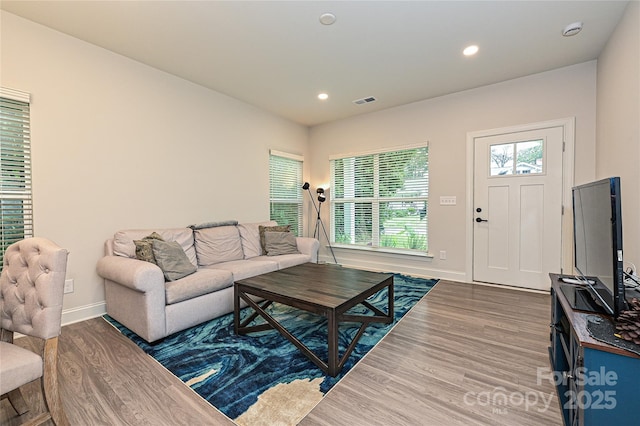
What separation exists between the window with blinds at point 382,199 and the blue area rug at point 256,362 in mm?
1910

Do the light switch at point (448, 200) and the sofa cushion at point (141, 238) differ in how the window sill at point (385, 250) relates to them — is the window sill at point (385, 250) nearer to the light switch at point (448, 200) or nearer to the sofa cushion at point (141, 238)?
the light switch at point (448, 200)

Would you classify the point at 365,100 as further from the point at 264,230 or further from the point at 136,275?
the point at 136,275

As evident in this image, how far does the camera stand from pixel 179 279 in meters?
2.48

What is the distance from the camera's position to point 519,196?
354 cm

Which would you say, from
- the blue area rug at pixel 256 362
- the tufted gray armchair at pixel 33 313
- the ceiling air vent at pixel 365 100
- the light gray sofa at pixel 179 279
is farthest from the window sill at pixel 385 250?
the tufted gray armchair at pixel 33 313

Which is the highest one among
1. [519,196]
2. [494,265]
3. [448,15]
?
[448,15]

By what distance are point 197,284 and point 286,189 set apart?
2833 mm

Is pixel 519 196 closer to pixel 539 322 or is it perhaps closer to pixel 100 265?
pixel 539 322

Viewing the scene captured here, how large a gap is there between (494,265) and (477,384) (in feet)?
8.22

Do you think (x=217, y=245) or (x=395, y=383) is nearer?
(x=395, y=383)

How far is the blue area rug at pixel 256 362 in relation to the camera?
1521 millimetres

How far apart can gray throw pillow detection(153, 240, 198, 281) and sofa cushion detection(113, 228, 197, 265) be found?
383 mm

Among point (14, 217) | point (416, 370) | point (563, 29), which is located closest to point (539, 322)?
point (416, 370)

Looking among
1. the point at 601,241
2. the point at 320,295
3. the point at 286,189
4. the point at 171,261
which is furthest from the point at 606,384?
the point at 286,189
